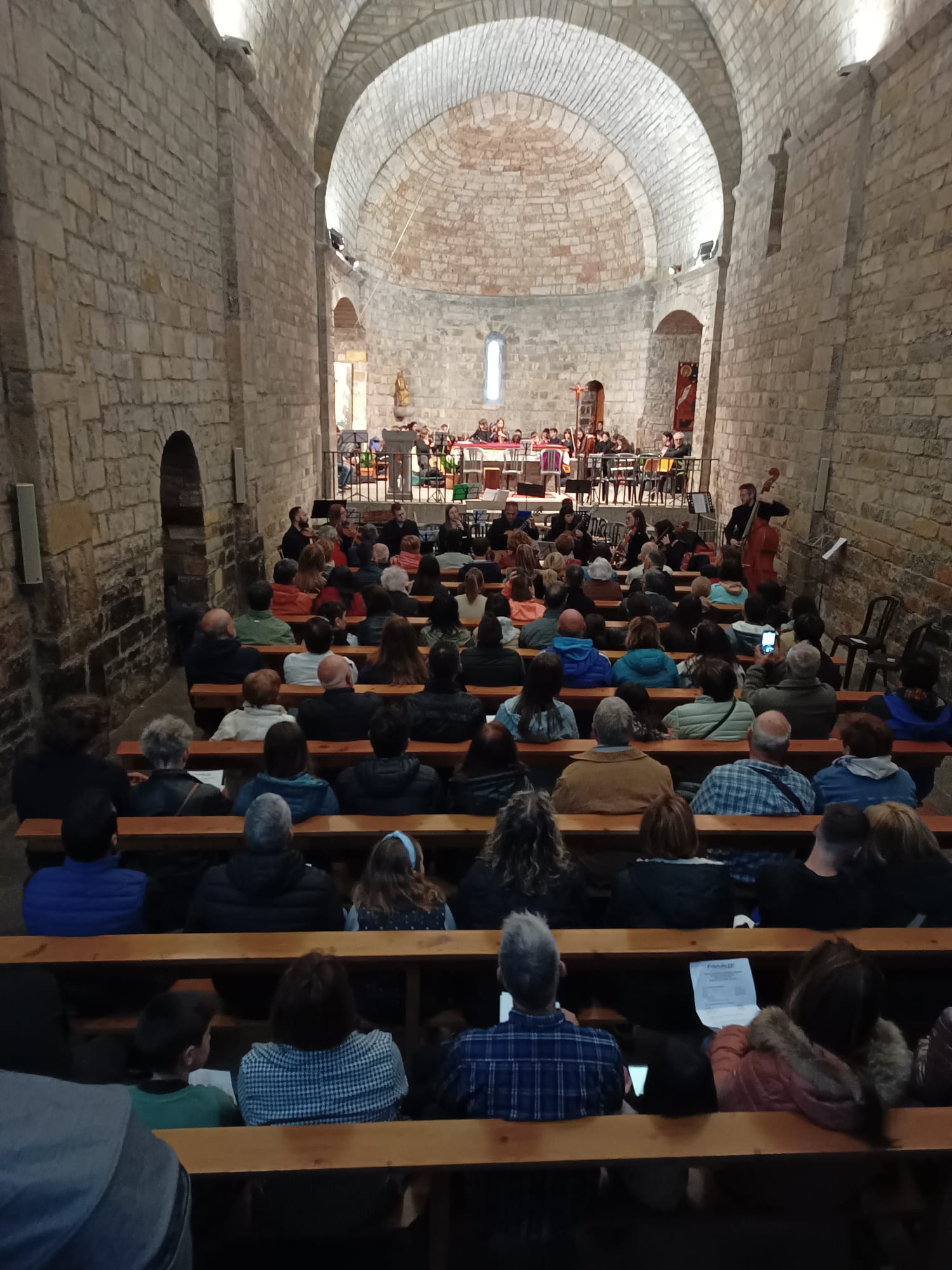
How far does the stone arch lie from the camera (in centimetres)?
833

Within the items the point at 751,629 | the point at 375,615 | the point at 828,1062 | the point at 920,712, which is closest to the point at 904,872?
the point at 828,1062

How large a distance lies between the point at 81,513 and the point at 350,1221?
4.86 metres

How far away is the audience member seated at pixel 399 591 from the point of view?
6785 mm

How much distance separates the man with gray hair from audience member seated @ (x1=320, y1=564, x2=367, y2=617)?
12.1 feet

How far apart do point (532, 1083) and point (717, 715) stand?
9.03 ft

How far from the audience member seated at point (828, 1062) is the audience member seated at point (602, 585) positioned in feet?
17.6

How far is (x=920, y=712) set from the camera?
15.0 feet

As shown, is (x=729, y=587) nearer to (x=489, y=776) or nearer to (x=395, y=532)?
(x=395, y=532)

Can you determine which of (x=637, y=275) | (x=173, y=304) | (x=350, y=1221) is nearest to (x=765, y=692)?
(x=350, y=1221)

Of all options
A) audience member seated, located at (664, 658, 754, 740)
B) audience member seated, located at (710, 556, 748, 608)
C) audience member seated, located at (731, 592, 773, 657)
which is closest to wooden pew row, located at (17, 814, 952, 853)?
audience member seated, located at (664, 658, 754, 740)

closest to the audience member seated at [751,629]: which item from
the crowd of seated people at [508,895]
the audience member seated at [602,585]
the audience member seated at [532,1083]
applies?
the crowd of seated people at [508,895]

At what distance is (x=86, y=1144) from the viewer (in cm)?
95

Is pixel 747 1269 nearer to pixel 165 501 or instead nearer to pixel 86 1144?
pixel 86 1144

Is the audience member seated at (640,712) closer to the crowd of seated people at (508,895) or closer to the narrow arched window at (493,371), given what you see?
the crowd of seated people at (508,895)
